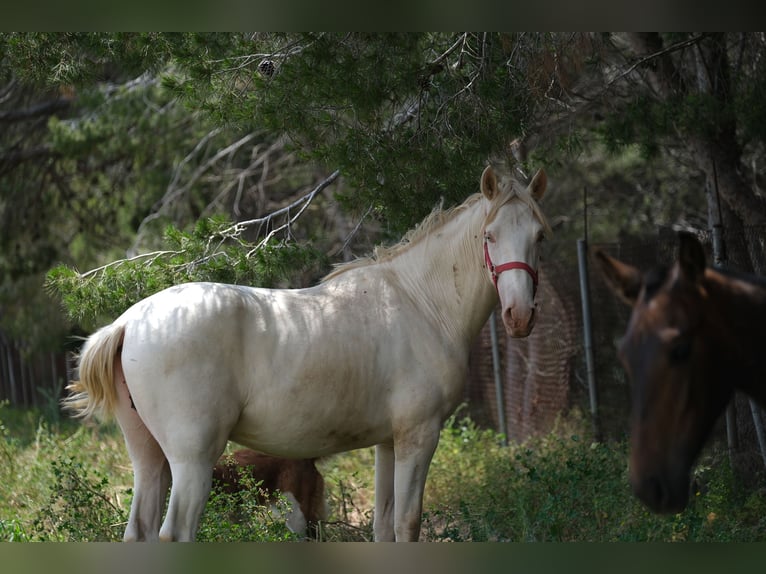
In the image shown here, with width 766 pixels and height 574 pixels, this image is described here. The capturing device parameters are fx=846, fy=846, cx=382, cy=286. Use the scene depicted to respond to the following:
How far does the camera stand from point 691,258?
2.46 m

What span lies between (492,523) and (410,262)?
208 cm

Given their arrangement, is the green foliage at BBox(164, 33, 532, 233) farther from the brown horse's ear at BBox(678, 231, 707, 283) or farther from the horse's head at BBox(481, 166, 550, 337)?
→ the brown horse's ear at BBox(678, 231, 707, 283)

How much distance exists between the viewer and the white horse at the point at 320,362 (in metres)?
4.12

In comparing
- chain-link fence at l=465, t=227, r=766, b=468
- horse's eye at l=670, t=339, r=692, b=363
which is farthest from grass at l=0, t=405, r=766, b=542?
horse's eye at l=670, t=339, r=692, b=363

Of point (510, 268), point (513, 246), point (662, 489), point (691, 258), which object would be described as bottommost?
point (662, 489)

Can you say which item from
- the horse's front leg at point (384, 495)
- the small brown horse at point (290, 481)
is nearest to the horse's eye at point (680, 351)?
the horse's front leg at point (384, 495)

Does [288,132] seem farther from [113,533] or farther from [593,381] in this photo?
[593,381]

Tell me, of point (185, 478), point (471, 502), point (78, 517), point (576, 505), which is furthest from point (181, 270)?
point (576, 505)

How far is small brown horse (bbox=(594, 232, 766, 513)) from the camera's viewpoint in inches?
95.4

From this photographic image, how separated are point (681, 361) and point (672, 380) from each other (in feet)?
0.20

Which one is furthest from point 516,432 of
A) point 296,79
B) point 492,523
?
point 296,79

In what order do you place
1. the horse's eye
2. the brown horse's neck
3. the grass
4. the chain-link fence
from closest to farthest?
1. the horse's eye
2. the brown horse's neck
3. the grass
4. the chain-link fence

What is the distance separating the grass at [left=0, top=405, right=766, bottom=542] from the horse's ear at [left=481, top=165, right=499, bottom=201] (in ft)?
7.11

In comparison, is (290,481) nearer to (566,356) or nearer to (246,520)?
(246,520)
